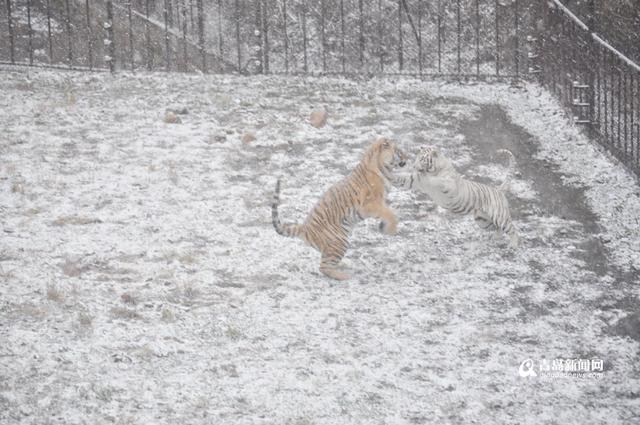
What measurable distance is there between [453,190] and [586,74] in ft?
13.0

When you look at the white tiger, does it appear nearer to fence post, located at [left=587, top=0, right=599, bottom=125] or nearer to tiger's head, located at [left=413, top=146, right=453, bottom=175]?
tiger's head, located at [left=413, top=146, right=453, bottom=175]

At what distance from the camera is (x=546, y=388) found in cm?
525

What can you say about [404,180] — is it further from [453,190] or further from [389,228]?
[389,228]

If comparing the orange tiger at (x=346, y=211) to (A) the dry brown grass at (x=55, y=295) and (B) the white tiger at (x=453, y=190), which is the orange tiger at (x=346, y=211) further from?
(A) the dry brown grass at (x=55, y=295)

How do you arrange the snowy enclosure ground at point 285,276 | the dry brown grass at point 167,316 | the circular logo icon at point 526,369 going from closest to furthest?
the snowy enclosure ground at point 285,276, the circular logo icon at point 526,369, the dry brown grass at point 167,316

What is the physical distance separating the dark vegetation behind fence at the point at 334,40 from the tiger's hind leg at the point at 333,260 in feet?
14.9

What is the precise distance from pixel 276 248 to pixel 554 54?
589 centimetres

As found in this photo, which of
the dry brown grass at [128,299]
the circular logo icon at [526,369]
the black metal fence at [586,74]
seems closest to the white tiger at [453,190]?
the circular logo icon at [526,369]

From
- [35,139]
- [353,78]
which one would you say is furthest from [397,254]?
[353,78]

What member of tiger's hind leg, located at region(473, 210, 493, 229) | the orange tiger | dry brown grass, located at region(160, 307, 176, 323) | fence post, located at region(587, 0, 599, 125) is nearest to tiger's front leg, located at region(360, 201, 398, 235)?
the orange tiger

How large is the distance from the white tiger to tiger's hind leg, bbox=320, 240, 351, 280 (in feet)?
2.74

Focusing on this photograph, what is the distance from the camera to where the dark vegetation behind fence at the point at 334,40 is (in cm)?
1148

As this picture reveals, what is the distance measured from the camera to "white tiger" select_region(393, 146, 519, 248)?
7.33 meters

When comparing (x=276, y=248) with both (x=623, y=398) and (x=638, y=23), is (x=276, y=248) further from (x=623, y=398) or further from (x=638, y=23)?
(x=638, y=23)
